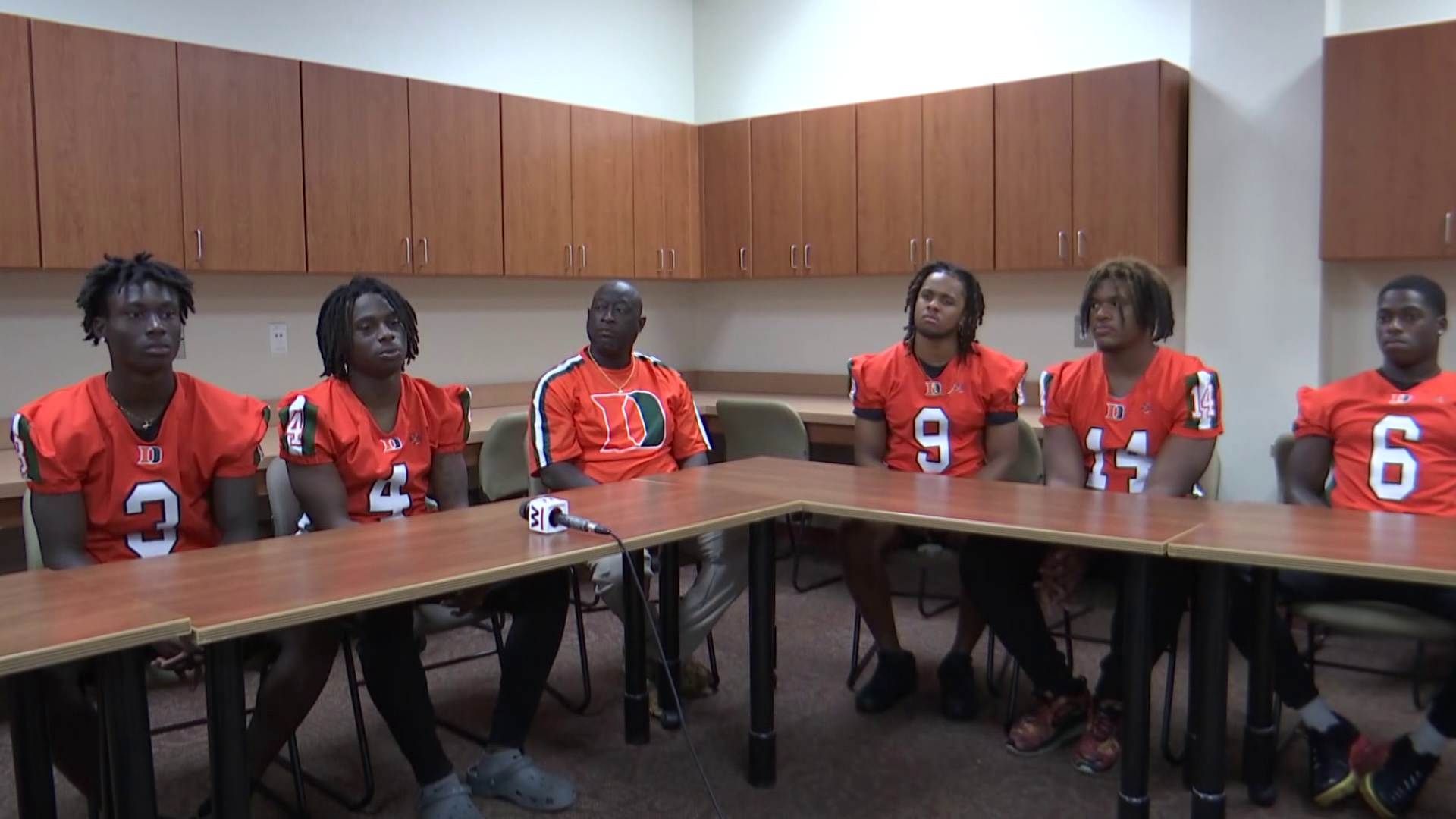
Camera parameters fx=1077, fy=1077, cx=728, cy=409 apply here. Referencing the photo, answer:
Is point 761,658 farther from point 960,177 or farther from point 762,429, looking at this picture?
point 960,177

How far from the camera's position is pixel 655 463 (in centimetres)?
318

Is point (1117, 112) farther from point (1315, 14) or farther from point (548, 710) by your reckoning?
point (548, 710)

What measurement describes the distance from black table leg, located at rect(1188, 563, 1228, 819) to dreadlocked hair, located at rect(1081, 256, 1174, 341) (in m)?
0.93

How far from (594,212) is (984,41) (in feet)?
6.02

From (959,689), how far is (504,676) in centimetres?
126

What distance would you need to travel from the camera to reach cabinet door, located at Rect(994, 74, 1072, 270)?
4.11 m

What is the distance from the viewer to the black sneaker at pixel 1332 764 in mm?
2375

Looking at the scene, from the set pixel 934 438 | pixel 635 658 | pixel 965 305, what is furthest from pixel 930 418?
pixel 635 658

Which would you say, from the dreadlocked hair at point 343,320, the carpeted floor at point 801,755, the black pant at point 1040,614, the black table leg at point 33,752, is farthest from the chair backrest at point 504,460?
the black table leg at point 33,752

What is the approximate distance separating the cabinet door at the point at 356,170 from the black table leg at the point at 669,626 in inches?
73.5

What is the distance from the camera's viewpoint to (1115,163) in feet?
13.1

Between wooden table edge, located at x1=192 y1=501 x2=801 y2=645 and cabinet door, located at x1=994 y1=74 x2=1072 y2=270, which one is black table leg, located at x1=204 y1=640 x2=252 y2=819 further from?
cabinet door, located at x1=994 y1=74 x2=1072 y2=270

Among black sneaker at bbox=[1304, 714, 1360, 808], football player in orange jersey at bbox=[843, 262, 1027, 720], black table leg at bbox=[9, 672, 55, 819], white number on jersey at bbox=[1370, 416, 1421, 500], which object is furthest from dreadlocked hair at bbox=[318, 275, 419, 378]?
white number on jersey at bbox=[1370, 416, 1421, 500]

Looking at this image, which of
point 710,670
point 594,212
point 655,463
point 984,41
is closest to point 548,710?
point 710,670
